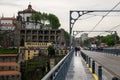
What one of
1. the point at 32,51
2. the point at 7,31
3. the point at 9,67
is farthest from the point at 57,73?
the point at 7,31

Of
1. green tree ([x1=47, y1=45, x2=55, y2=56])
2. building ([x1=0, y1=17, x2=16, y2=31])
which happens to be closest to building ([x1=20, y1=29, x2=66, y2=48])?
building ([x1=0, y1=17, x2=16, y2=31])

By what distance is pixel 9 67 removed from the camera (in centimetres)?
10712

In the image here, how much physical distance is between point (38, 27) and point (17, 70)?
7603cm

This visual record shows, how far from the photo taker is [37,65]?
10988cm

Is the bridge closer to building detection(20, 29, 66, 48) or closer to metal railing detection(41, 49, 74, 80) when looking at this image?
metal railing detection(41, 49, 74, 80)

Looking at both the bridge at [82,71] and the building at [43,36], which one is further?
the building at [43,36]

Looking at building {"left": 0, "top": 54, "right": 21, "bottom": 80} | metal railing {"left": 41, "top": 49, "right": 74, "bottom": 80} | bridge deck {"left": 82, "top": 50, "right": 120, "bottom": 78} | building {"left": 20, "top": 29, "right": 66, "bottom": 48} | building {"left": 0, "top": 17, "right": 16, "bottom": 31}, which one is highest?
building {"left": 0, "top": 17, "right": 16, "bottom": 31}

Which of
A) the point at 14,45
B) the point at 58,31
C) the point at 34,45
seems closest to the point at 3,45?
the point at 14,45

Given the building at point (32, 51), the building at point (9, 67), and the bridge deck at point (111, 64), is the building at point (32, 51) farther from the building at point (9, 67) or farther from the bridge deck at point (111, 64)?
the bridge deck at point (111, 64)

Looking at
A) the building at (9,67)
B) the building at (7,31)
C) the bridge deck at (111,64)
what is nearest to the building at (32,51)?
the building at (9,67)

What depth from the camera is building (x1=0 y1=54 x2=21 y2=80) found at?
98.7 m

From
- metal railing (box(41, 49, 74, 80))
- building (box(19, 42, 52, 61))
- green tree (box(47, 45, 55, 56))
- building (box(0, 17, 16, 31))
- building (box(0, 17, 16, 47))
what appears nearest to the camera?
metal railing (box(41, 49, 74, 80))

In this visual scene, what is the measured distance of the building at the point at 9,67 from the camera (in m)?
98.7

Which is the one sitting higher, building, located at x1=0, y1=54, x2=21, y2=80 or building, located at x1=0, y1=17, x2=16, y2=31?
building, located at x1=0, y1=17, x2=16, y2=31
